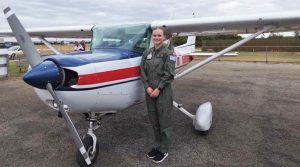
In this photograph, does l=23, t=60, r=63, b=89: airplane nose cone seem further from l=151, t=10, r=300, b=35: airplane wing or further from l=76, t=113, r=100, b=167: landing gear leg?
l=151, t=10, r=300, b=35: airplane wing

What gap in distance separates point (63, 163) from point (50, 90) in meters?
1.21

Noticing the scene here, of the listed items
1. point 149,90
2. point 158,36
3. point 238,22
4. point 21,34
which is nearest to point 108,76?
point 149,90

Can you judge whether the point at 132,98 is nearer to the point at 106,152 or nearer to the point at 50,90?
the point at 106,152

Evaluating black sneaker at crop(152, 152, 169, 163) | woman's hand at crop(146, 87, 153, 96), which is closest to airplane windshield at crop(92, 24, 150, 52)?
woman's hand at crop(146, 87, 153, 96)

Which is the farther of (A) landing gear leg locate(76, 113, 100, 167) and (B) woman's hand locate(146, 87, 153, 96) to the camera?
(B) woman's hand locate(146, 87, 153, 96)

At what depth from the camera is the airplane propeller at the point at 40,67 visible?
308 centimetres

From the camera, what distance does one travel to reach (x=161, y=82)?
379 cm

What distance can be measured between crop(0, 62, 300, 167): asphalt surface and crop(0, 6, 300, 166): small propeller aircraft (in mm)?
443

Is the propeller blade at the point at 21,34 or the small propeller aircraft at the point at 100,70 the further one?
the propeller blade at the point at 21,34

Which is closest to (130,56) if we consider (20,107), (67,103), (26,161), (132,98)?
(132,98)

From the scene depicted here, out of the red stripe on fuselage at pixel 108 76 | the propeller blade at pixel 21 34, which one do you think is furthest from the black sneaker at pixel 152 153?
the propeller blade at pixel 21 34

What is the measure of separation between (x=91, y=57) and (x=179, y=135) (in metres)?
2.15

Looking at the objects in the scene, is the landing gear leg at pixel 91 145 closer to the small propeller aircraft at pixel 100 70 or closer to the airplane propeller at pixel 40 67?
the small propeller aircraft at pixel 100 70

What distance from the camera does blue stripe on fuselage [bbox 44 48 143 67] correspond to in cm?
322
